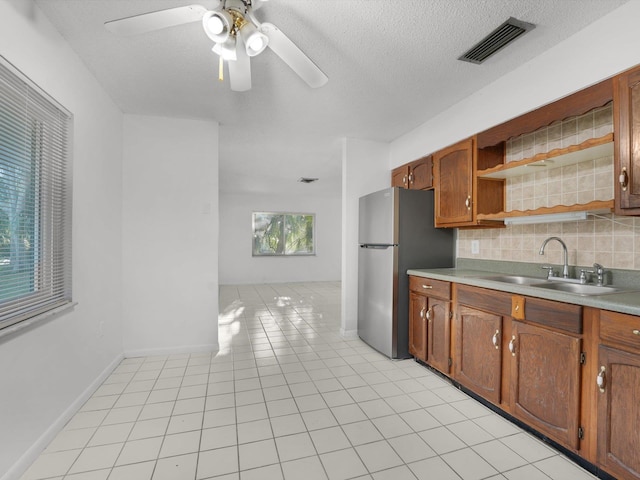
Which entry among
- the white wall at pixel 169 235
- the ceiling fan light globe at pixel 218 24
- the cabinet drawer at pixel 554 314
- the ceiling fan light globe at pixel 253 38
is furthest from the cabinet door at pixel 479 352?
the white wall at pixel 169 235

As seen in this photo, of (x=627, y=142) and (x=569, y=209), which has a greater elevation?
(x=627, y=142)

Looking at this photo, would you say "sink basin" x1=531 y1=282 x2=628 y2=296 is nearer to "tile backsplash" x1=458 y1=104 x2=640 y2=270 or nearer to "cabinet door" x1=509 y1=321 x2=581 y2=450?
"tile backsplash" x1=458 y1=104 x2=640 y2=270

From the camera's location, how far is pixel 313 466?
1.57 meters

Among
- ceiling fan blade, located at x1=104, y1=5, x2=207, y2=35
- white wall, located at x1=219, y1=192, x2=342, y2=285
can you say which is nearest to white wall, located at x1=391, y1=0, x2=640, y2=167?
ceiling fan blade, located at x1=104, y1=5, x2=207, y2=35

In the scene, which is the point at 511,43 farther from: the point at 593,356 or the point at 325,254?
the point at 325,254

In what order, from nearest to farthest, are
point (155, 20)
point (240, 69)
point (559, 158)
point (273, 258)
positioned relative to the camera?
point (155, 20) < point (240, 69) < point (559, 158) < point (273, 258)

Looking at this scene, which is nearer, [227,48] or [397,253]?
[227,48]

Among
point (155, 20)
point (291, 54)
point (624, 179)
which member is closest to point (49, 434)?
point (155, 20)

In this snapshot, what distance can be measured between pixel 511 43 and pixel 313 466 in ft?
8.82

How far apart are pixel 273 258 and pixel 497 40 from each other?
7.04 metres

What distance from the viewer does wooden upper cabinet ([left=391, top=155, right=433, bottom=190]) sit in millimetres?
3137

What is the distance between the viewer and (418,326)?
286 centimetres

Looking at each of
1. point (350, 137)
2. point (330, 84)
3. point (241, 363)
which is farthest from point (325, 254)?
point (330, 84)

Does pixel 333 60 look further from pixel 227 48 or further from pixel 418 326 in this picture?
pixel 418 326
